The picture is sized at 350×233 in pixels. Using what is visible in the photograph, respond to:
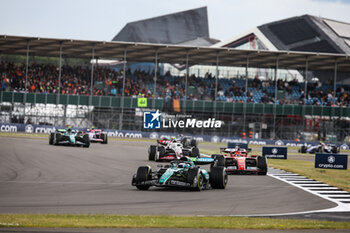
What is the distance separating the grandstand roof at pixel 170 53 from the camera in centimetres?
6331

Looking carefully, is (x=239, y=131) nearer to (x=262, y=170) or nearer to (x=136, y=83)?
(x=136, y=83)

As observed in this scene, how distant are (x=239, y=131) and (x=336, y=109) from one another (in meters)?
11.9

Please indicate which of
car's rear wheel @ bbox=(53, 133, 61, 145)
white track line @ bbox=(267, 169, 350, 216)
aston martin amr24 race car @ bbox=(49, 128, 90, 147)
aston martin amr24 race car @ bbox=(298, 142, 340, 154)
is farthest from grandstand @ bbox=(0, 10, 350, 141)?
white track line @ bbox=(267, 169, 350, 216)

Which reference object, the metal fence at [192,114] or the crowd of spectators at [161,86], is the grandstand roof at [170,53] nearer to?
the crowd of spectators at [161,86]

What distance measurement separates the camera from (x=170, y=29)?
124938 mm

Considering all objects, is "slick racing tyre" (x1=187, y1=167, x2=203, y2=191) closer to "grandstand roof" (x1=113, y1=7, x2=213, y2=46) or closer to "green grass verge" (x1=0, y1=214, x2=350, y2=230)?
"green grass verge" (x1=0, y1=214, x2=350, y2=230)

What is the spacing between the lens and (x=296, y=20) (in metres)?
92.4

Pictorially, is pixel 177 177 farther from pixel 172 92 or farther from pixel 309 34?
Result: pixel 309 34

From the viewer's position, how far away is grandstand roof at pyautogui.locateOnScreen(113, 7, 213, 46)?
12200 centimetres

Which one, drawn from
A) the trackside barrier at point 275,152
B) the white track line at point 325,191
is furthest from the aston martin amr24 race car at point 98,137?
the white track line at point 325,191

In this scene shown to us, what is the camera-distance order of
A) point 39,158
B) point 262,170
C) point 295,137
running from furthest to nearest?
point 295,137, point 39,158, point 262,170

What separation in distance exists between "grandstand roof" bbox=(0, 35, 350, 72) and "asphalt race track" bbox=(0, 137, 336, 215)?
139 ft

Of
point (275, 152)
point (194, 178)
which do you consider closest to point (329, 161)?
point (275, 152)

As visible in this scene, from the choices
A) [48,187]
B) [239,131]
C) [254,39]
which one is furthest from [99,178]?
[254,39]
